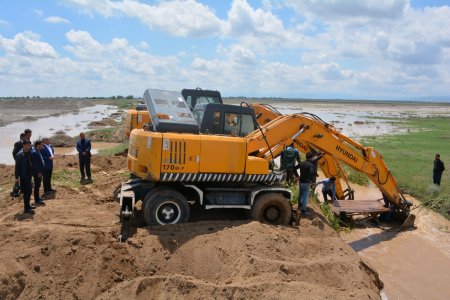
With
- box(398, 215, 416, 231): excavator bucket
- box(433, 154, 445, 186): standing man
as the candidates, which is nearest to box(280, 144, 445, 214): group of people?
box(433, 154, 445, 186): standing man

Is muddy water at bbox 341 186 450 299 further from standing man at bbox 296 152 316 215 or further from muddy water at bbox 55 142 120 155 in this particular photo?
muddy water at bbox 55 142 120 155

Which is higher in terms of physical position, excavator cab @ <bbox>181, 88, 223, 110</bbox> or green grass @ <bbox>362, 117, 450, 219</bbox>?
excavator cab @ <bbox>181, 88, 223, 110</bbox>

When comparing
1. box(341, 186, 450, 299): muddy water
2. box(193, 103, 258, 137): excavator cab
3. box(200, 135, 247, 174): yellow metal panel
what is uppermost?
box(193, 103, 258, 137): excavator cab

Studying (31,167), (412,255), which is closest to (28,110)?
(31,167)

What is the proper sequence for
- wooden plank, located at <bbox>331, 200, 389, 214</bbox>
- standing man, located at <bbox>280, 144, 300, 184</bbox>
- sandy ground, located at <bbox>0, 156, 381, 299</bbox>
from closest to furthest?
sandy ground, located at <bbox>0, 156, 381, 299</bbox> < wooden plank, located at <bbox>331, 200, 389, 214</bbox> < standing man, located at <bbox>280, 144, 300, 184</bbox>

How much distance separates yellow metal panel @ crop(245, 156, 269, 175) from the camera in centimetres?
897

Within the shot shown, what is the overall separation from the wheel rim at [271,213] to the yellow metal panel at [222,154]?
112cm

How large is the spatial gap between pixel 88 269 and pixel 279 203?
431 centimetres

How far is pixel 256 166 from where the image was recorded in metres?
9.04

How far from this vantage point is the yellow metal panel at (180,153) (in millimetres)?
8306

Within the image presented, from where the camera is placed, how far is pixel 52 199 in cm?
Answer: 1085

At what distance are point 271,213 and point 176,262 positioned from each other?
288 centimetres

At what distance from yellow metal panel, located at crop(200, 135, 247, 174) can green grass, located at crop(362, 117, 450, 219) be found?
761cm

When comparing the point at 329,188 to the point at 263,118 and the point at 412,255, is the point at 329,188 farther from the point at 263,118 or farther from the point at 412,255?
the point at 263,118
